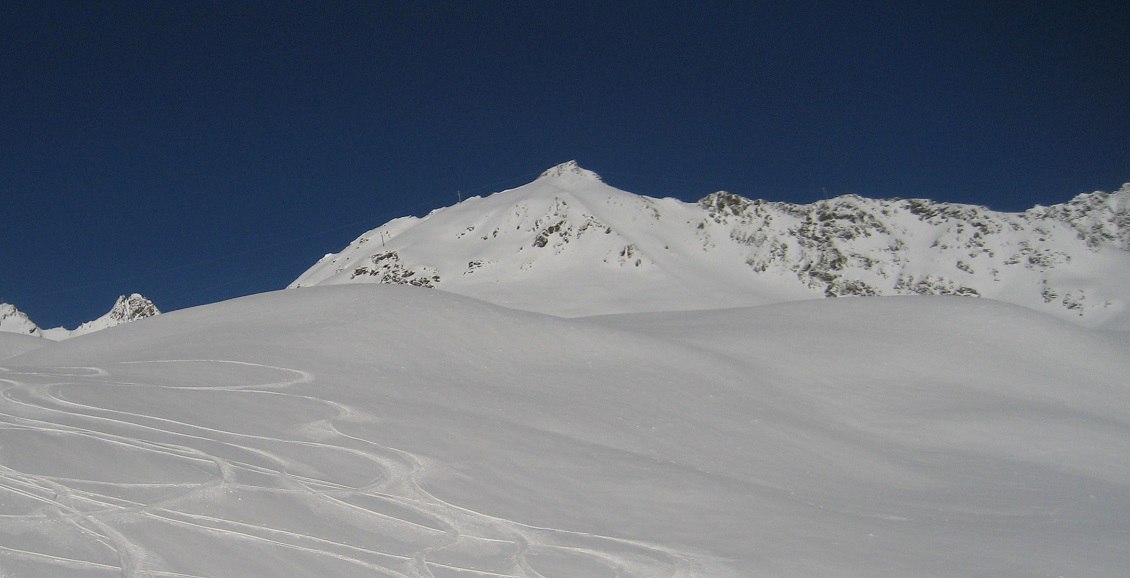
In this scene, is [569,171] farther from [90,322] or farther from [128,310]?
[90,322]

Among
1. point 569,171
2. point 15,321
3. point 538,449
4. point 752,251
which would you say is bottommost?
point 538,449

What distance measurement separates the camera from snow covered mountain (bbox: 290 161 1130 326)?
96062 millimetres

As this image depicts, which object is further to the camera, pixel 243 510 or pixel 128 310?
pixel 128 310

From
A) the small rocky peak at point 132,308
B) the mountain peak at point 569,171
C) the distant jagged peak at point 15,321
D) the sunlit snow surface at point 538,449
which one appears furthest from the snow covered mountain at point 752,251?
the distant jagged peak at point 15,321

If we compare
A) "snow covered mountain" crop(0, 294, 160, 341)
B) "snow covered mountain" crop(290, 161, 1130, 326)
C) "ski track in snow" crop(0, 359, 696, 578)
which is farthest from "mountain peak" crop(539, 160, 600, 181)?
"ski track in snow" crop(0, 359, 696, 578)

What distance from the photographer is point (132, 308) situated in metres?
159

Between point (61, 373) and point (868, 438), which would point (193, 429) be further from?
point (868, 438)

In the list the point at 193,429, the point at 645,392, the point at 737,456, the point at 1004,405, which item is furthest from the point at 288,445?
the point at 1004,405

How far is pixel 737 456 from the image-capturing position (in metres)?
11.5

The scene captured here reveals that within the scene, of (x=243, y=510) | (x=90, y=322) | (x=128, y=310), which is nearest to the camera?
(x=243, y=510)

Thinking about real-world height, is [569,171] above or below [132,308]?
above

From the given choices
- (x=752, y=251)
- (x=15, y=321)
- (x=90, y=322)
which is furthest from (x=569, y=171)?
(x=15, y=321)

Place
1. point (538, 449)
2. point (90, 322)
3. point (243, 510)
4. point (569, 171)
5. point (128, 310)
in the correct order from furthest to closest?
point (90, 322), point (128, 310), point (569, 171), point (538, 449), point (243, 510)

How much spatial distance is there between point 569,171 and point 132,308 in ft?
315
